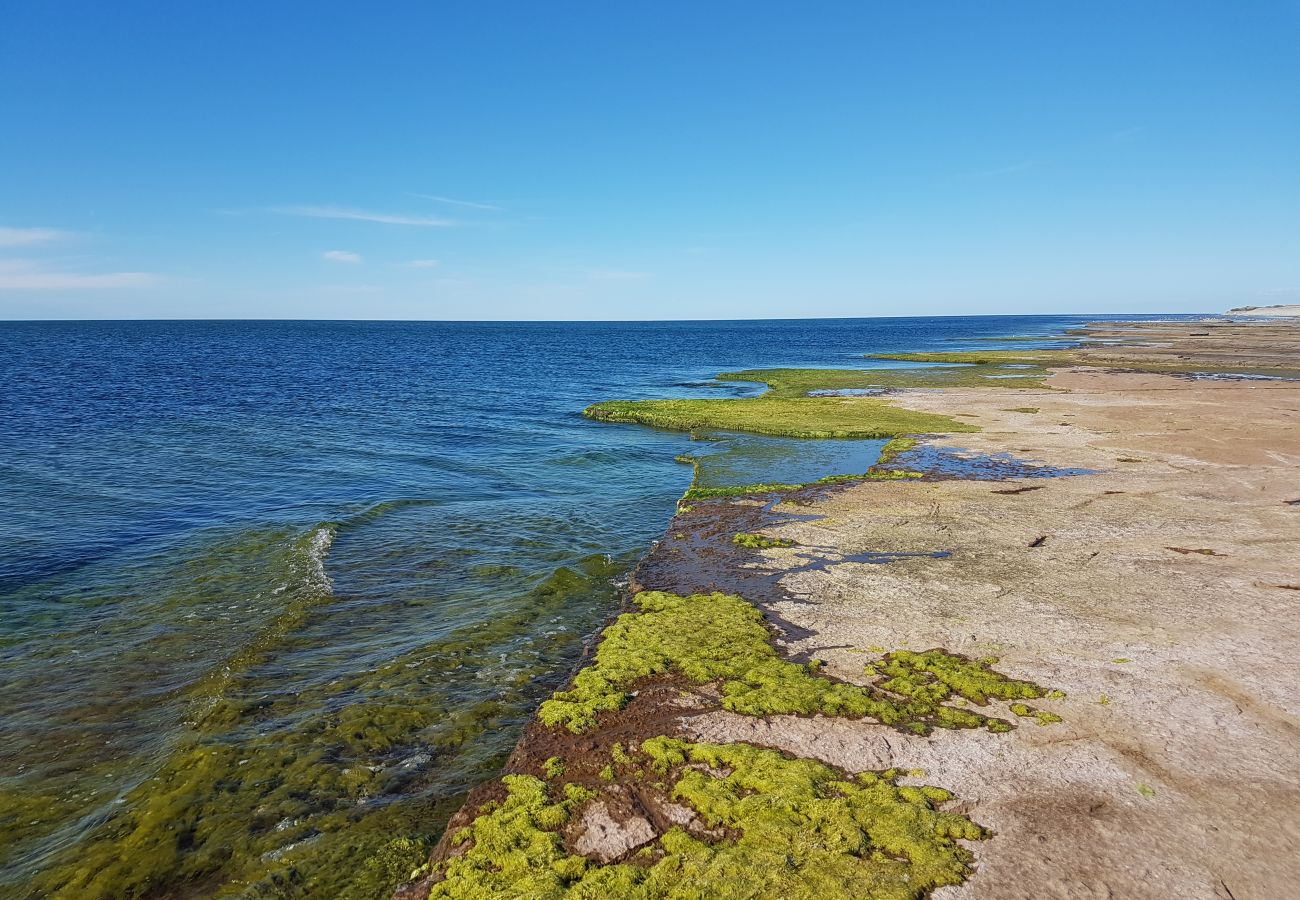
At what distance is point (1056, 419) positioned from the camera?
1700 inches

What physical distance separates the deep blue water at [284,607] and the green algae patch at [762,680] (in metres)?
1.57

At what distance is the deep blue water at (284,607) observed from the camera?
1103 centimetres

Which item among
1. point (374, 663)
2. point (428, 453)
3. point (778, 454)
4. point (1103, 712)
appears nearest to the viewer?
point (1103, 712)

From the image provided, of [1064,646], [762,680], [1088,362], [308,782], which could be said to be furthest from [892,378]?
[308,782]

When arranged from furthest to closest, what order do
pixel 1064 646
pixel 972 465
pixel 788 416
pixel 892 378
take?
pixel 892 378
pixel 788 416
pixel 972 465
pixel 1064 646

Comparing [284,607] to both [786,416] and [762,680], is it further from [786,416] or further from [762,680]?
[786,416]

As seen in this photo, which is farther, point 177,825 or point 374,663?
point 374,663

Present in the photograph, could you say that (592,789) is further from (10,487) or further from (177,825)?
(10,487)

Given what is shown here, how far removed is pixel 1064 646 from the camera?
14.0 meters

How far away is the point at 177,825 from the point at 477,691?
5.23 metres

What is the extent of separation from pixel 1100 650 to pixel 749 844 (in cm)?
913

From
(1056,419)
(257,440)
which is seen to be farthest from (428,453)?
(1056,419)

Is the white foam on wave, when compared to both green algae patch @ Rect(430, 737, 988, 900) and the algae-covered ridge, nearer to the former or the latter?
green algae patch @ Rect(430, 737, 988, 900)

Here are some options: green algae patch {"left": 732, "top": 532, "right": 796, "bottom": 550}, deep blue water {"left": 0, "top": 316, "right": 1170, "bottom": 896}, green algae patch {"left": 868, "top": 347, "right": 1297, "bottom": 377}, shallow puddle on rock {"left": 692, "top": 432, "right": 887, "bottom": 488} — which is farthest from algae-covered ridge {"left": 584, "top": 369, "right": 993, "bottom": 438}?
green algae patch {"left": 868, "top": 347, "right": 1297, "bottom": 377}
